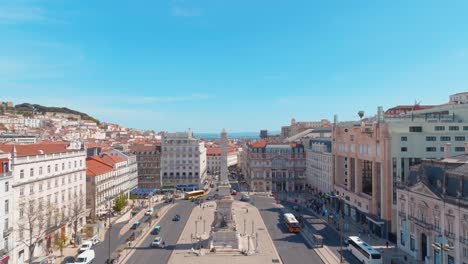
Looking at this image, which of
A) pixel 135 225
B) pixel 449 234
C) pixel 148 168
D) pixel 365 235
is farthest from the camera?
pixel 148 168

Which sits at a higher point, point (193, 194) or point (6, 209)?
point (6, 209)

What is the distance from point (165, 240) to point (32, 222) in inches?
803

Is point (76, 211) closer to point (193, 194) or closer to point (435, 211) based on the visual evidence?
point (435, 211)

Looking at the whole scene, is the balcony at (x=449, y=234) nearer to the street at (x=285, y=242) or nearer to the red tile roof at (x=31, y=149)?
the street at (x=285, y=242)

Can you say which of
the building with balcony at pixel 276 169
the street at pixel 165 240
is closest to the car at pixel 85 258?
the street at pixel 165 240

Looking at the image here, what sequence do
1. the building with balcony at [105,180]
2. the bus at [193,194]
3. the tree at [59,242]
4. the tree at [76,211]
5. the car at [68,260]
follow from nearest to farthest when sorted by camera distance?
the car at [68,260] → the tree at [59,242] → the tree at [76,211] → the building with balcony at [105,180] → the bus at [193,194]

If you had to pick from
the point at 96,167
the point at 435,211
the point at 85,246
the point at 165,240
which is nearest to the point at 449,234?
the point at 435,211

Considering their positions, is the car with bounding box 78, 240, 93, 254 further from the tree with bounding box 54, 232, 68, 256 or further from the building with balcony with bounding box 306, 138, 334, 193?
the building with balcony with bounding box 306, 138, 334, 193

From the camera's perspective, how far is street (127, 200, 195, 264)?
51856 millimetres

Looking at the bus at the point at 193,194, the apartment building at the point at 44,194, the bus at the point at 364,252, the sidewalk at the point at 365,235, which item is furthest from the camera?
the bus at the point at 193,194

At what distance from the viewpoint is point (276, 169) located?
4692 inches

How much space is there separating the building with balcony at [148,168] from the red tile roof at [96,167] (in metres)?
31.6

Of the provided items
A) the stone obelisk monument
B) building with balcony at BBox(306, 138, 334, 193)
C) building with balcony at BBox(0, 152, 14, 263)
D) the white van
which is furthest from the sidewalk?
building with balcony at BBox(0, 152, 14, 263)

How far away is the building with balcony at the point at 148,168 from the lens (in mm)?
119562
